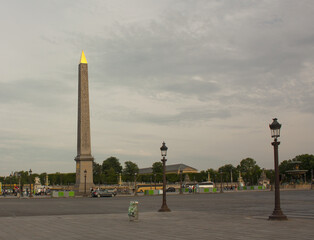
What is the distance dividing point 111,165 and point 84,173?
11091cm

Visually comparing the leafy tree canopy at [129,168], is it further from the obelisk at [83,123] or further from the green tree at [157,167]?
the obelisk at [83,123]

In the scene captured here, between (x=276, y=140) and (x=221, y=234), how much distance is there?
22.9 ft

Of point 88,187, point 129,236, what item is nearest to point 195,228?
point 129,236

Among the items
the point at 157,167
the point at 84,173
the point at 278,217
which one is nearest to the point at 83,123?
the point at 84,173

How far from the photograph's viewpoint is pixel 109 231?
1312 centimetres

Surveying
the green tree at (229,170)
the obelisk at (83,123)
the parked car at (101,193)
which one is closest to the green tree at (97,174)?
the green tree at (229,170)

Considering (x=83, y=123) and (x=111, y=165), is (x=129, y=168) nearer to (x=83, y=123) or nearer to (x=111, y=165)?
(x=111, y=165)

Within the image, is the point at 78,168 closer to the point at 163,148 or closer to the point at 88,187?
the point at 88,187

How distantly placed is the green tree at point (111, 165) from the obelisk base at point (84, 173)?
106 metres

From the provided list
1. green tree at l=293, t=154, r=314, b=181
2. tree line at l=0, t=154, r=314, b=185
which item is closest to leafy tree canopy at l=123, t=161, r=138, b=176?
tree line at l=0, t=154, r=314, b=185

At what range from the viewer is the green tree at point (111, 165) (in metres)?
169

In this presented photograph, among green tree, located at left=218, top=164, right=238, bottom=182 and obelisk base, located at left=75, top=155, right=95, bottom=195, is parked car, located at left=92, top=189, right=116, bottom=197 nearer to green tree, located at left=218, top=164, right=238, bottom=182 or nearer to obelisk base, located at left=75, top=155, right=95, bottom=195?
obelisk base, located at left=75, top=155, right=95, bottom=195

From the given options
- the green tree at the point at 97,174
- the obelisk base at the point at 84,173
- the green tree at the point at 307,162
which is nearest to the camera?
the obelisk base at the point at 84,173

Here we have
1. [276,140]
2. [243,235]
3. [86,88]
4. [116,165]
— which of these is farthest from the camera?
[116,165]
